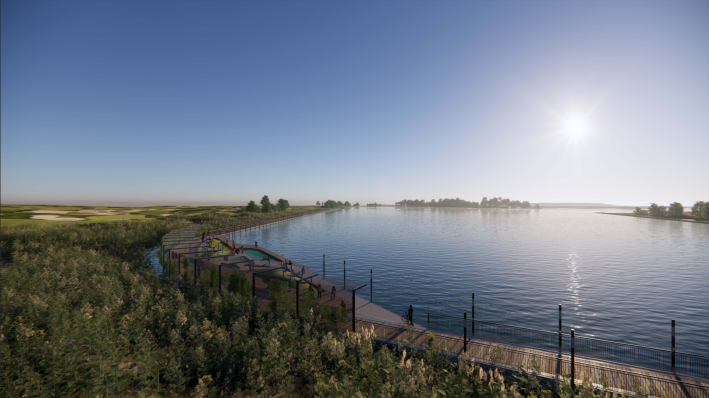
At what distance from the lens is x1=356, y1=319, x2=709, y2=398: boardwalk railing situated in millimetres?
11609

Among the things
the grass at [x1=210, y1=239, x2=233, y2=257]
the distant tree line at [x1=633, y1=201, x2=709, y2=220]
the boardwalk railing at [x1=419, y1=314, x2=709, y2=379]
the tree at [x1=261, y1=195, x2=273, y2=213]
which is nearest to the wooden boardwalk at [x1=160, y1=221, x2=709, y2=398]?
the boardwalk railing at [x1=419, y1=314, x2=709, y2=379]

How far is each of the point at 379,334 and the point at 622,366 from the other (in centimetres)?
1224

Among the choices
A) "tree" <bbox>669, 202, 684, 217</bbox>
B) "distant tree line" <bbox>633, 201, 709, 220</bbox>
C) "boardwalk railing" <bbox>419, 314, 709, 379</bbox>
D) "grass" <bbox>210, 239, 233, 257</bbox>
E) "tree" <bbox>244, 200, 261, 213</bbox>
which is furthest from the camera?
"tree" <bbox>669, 202, 684, 217</bbox>

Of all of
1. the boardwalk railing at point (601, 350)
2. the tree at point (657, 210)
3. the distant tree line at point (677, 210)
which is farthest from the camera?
the tree at point (657, 210)

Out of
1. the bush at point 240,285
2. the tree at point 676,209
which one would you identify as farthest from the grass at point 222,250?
the tree at point 676,209

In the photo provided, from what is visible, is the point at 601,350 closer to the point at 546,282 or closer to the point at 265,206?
the point at 546,282

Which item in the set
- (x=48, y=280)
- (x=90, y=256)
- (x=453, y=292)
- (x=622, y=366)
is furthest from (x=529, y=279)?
(x=90, y=256)

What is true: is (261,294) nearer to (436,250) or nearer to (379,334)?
(379,334)

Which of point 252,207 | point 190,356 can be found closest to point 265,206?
point 252,207

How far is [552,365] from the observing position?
13758 millimetres

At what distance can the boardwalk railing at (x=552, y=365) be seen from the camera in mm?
11609

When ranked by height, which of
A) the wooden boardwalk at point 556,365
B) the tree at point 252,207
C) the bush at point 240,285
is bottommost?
the wooden boardwalk at point 556,365

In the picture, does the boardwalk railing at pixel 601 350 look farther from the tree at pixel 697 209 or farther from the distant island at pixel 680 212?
the tree at pixel 697 209

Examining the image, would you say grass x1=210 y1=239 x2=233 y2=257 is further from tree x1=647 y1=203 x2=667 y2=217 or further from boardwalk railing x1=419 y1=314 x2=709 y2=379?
tree x1=647 y1=203 x2=667 y2=217
